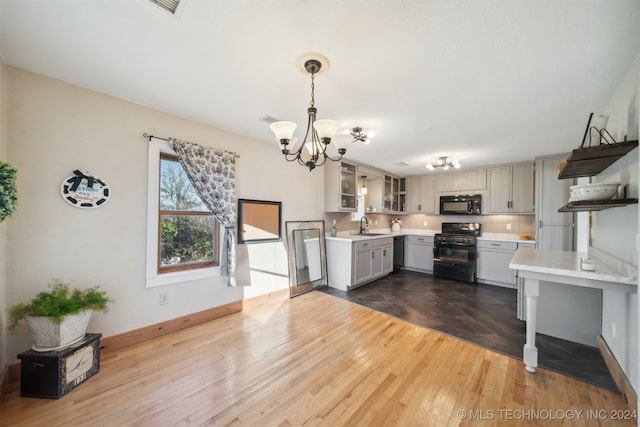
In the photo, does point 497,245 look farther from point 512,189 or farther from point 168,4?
point 168,4

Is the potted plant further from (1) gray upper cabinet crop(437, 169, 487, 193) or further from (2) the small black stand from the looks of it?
(1) gray upper cabinet crop(437, 169, 487, 193)

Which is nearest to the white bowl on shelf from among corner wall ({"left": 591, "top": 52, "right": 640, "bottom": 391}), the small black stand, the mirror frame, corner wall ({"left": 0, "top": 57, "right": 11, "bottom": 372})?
corner wall ({"left": 591, "top": 52, "right": 640, "bottom": 391})

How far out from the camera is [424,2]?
121cm

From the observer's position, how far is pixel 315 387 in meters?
1.79

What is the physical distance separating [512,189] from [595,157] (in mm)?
3459

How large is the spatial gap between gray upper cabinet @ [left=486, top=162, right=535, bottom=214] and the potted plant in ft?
20.8

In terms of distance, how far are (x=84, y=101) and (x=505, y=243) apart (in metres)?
6.32

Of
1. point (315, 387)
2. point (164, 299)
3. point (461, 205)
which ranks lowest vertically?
point (315, 387)

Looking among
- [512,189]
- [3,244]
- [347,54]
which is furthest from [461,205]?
[3,244]

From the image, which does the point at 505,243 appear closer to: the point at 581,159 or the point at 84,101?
the point at 581,159

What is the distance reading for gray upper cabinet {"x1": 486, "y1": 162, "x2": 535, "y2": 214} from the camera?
4.50 metres

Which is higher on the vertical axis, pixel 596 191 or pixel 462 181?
pixel 462 181

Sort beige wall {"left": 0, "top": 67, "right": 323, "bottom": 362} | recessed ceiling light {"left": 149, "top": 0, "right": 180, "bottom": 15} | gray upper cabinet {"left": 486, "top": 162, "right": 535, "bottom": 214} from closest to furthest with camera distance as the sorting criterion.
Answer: recessed ceiling light {"left": 149, "top": 0, "right": 180, "bottom": 15}
beige wall {"left": 0, "top": 67, "right": 323, "bottom": 362}
gray upper cabinet {"left": 486, "top": 162, "right": 535, "bottom": 214}

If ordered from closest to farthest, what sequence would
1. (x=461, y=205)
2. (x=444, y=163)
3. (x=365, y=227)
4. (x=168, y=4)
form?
1. (x=168, y=4)
2. (x=444, y=163)
3. (x=461, y=205)
4. (x=365, y=227)
